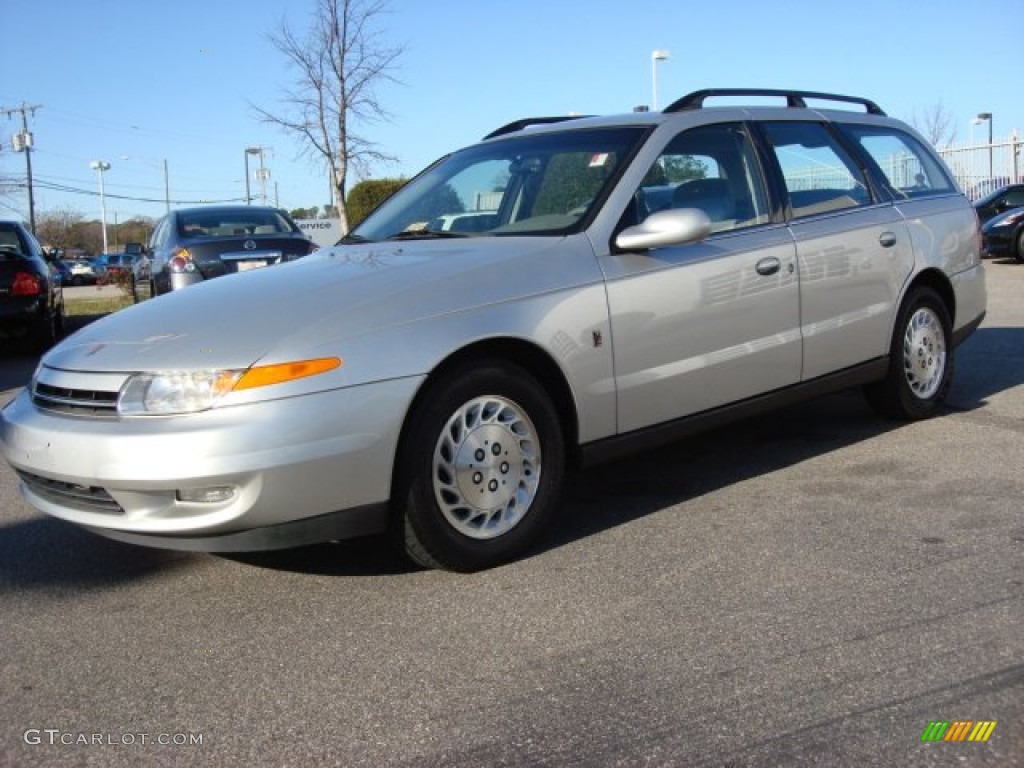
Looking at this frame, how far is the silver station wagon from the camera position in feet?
10.7

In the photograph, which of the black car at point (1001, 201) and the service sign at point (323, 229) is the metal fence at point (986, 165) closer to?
the black car at point (1001, 201)

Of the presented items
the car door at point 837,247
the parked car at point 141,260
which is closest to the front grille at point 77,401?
the car door at point 837,247

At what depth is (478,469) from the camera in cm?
368

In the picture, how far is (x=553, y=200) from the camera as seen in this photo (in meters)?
4.44

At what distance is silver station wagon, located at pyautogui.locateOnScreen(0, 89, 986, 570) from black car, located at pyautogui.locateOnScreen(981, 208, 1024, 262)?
1307cm

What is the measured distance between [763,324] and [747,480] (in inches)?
29.7

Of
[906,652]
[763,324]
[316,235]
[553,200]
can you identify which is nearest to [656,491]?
[763,324]

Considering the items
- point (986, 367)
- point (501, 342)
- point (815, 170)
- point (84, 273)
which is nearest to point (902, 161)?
point (815, 170)

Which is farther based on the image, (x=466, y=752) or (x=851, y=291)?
(x=851, y=291)

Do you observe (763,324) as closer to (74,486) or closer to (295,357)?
(295,357)

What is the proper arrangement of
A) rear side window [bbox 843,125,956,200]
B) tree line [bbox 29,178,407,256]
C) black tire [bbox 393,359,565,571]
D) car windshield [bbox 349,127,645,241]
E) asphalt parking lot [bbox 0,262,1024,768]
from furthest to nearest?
tree line [bbox 29,178,407,256] < rear side window [bbox 843,125,956,200] < car windshield [bbox 349,127,645,241] < black tire [bbox 393,359,565,571] < asphalt parking lot [bbox 0,262,1024,768]

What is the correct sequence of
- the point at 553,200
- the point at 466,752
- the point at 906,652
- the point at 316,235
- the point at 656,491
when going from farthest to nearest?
the point at 316,235 → the point at 656,491 → the point at 553,200 → the point at 906,652 → the point at 466,752

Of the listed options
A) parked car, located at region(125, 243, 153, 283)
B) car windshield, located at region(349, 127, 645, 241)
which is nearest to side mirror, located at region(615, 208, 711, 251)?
car windshield, located at region(349, 127, 645, 241)

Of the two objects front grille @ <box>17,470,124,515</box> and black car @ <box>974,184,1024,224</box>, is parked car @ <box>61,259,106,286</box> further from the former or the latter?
front grille @ <box>17,470,124,515</box>
